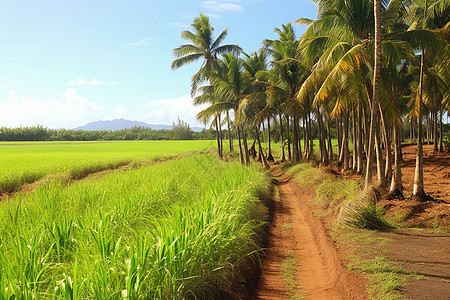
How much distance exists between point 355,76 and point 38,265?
9.19m

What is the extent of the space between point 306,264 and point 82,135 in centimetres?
8389

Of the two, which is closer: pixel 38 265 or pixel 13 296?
pixel 13 296

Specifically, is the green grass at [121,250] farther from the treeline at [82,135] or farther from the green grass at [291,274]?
the treeline at [82,135]

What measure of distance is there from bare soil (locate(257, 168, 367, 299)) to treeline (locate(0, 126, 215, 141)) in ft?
190

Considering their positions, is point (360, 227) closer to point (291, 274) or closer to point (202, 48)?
point (291, 274)

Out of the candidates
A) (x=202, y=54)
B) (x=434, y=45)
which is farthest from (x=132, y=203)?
(x=202, y=54)

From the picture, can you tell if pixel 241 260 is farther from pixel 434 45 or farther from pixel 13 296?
pixel 434 45

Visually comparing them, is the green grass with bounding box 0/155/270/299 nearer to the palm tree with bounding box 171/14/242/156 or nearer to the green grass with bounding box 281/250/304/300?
the green grass with bounding box 281/250/304/300

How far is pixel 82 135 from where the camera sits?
82750mm

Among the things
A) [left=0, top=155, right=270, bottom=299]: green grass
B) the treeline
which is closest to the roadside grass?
[left=0, top=155, right=270, bottom=299]: green grass

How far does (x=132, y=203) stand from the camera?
739cm

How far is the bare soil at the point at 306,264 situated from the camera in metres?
5.43

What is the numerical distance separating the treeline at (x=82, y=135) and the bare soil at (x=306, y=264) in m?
58.0

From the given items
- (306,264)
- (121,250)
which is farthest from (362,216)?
(121,250)
